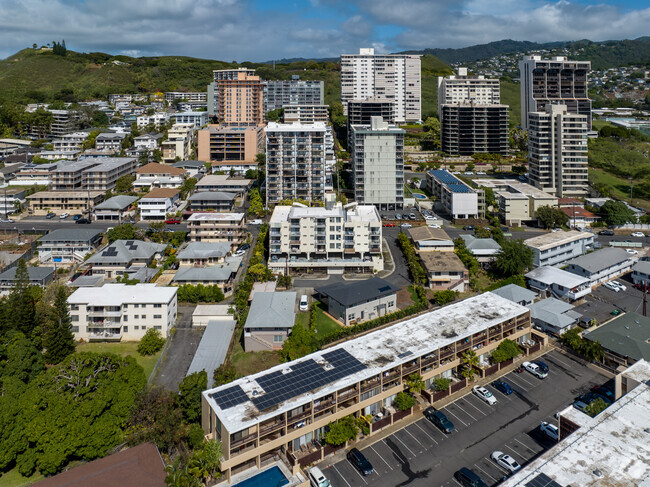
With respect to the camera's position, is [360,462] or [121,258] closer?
[360,462]

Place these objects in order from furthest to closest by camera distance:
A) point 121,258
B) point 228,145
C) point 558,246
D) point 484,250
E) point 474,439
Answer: point 228,145 → point 484,250 → point 558,246 → point 121,258 → point 474,439

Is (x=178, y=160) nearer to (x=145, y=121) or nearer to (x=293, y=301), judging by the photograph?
(x=145, y=121)

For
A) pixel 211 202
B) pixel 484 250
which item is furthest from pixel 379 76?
pixel 484 250

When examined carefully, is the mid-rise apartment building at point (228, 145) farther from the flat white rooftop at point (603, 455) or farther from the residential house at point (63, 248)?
the flat white rooftop at point (603, 455)

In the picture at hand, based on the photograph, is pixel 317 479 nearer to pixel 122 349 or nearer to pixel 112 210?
pixel 122 349

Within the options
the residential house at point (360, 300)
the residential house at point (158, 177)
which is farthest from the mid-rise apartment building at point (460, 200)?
the residential house at point (158, 177)

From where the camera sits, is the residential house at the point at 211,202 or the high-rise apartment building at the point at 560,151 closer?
the residential house at the point at 211,202

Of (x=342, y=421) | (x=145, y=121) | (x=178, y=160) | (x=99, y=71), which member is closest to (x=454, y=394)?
(x=342, y=421)
